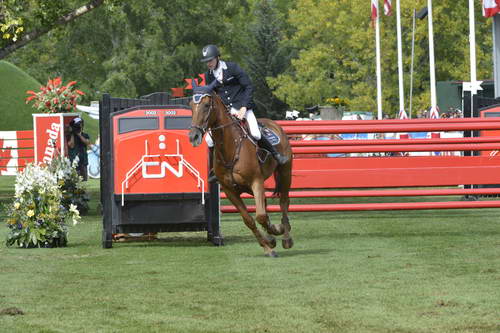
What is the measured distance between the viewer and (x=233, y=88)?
14.9 metres

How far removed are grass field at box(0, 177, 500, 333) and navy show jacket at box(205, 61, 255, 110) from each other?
74.2 inches

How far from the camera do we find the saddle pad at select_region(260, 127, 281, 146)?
14969mm

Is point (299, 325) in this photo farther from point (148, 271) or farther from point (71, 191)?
point (71, 191)

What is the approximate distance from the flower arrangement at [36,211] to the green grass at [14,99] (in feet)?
132

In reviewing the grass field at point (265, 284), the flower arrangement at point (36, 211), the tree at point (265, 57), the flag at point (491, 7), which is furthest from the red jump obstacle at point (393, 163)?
the tree at point (265, 57)

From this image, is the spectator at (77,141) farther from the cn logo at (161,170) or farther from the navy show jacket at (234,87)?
the navy show jacket at (234,87)

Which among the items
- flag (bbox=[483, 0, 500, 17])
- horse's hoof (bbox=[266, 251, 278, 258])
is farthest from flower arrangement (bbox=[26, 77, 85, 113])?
horse's hoof (bbox=[266, 251, 278, 258])

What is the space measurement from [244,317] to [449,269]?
12.3ft

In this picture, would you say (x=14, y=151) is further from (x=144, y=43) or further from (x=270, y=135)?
(x=144, y=43)

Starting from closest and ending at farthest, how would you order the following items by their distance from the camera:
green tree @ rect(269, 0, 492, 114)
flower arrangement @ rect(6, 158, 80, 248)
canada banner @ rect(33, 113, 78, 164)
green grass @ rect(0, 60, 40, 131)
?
flower arrangement @ rect(6, 158, 80, 248) → canada banner @ rect(33, 113, 78, 164) → green grass @ rect(0, 60, 40, 131) → green tree @ rect(269, 0, 492, 114)

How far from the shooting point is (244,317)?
9656mm

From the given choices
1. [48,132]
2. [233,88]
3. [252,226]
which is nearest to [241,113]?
[233,88]

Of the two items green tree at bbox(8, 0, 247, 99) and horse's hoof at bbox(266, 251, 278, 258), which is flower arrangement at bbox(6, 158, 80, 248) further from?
green tree at bbox(8, 0, 247, 99)

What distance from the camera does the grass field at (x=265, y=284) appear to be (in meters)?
9.41
